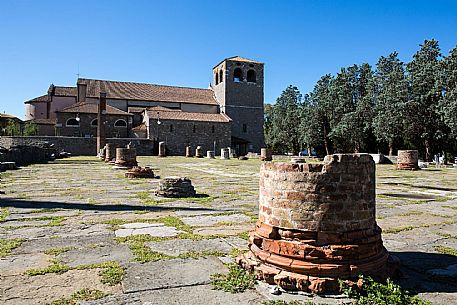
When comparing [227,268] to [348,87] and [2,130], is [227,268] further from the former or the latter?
[2,130]

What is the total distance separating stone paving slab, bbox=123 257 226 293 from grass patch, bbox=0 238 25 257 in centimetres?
167

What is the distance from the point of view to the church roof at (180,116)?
45188mm

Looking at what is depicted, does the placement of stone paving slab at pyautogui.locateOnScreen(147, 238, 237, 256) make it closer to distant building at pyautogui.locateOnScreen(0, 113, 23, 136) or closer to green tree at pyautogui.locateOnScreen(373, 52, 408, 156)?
green tree at pyautogui.locateOnScreen(373, 52, 408, 156)

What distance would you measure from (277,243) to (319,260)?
0.44 m

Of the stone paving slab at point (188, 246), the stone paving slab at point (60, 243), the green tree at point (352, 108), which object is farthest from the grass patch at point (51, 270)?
the green tree at point (352, 108)

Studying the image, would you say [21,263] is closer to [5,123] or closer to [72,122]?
[72,122]

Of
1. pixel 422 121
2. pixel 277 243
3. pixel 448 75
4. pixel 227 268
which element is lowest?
pixel 227 268

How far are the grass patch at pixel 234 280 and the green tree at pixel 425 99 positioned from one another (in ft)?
104

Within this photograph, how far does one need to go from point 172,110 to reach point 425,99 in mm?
29743

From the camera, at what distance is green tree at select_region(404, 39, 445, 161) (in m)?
31.2

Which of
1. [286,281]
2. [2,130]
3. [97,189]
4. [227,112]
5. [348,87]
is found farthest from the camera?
[227,112]

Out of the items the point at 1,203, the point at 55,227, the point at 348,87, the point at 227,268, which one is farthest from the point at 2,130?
the point at 227,268

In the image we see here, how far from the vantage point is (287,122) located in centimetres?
5384

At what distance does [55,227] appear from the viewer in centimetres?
581
